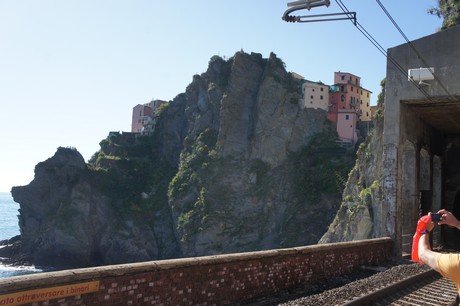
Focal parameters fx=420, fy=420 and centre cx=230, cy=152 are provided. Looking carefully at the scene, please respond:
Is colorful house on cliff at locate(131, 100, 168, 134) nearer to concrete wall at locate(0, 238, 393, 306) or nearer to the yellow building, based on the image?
the yellow building

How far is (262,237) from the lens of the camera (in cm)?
6756

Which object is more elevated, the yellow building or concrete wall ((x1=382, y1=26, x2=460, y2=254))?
the yellow building

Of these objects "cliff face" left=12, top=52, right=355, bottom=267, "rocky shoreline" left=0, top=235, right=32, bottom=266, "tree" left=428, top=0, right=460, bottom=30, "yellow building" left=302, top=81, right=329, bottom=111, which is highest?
"yellow building" left=302, top=81, right=329, bottom=111

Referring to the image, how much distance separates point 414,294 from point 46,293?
7511 mm

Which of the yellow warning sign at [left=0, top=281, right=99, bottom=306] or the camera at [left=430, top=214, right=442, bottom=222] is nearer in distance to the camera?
the camera at [left=430, top=214, right=442, bottom=222]

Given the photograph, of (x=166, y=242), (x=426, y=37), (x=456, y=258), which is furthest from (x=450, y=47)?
(x=166, y=242)

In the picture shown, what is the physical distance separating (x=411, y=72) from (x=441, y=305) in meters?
9.65

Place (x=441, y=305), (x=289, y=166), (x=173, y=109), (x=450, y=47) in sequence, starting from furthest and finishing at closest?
(x=173, y=109) < (x=289, y=166) < (x=450, y=47) < (x=441, y=305)

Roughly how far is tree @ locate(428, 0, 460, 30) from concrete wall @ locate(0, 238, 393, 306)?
19297 millimetres

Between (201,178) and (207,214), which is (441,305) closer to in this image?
(207,214)

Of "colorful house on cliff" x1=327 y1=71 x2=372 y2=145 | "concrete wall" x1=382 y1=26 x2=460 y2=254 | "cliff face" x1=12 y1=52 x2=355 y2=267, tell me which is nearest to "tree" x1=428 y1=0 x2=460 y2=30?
"concrete wall" x1=382 y1=26 x2=460 y2=254

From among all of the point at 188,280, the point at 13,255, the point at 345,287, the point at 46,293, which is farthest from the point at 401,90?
the point at 13,255

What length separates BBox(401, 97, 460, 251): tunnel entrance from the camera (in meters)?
16.9

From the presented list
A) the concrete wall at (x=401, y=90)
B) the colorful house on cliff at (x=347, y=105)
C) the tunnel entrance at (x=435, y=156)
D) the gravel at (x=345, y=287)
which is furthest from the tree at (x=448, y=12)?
the colorful house on cliff at (x=347, y=105)
